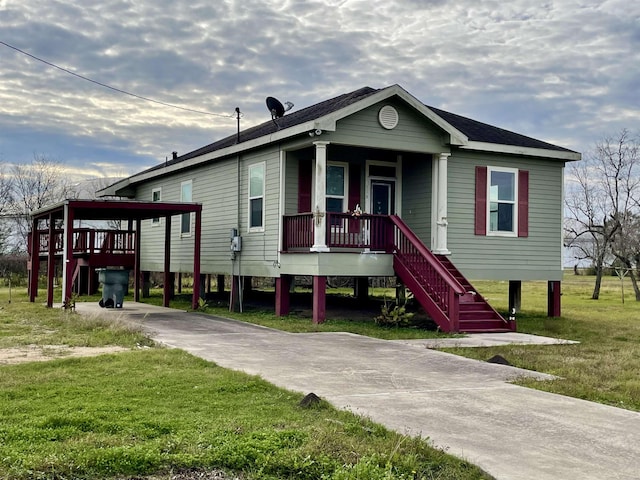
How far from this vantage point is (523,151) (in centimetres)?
1753

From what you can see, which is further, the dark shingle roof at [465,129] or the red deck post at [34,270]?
the red deck post at [34,270]

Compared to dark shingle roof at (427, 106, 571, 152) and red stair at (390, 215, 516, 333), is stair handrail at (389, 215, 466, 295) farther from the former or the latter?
dark shingle roof at (427, 106, 571, 152)

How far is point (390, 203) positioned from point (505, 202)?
9.26 ft

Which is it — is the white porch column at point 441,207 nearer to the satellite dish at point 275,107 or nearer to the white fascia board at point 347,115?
the white fascia board at point 347,115

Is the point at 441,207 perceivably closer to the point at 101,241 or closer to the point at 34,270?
the point at 101,241

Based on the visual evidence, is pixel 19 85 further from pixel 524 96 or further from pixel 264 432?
pixel 264 432

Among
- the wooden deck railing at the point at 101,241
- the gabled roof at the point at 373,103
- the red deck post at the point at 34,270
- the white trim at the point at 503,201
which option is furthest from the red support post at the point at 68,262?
the white trim at the point at 503,201

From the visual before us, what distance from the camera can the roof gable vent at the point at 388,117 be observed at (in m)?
15.1

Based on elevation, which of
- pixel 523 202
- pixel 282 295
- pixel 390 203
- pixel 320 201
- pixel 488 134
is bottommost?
pixel 282 295

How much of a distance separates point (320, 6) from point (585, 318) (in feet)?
32.7

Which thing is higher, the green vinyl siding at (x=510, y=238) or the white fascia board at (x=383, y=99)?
the white fascia board at (x=383, y=99)

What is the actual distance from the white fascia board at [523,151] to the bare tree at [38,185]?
119 feet

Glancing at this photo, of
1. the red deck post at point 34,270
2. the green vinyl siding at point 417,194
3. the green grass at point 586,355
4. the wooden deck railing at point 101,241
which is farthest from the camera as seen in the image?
the wooden deck railing at point 101,241

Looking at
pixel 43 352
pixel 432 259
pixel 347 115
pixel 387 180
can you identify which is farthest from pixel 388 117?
pixel 43 352
